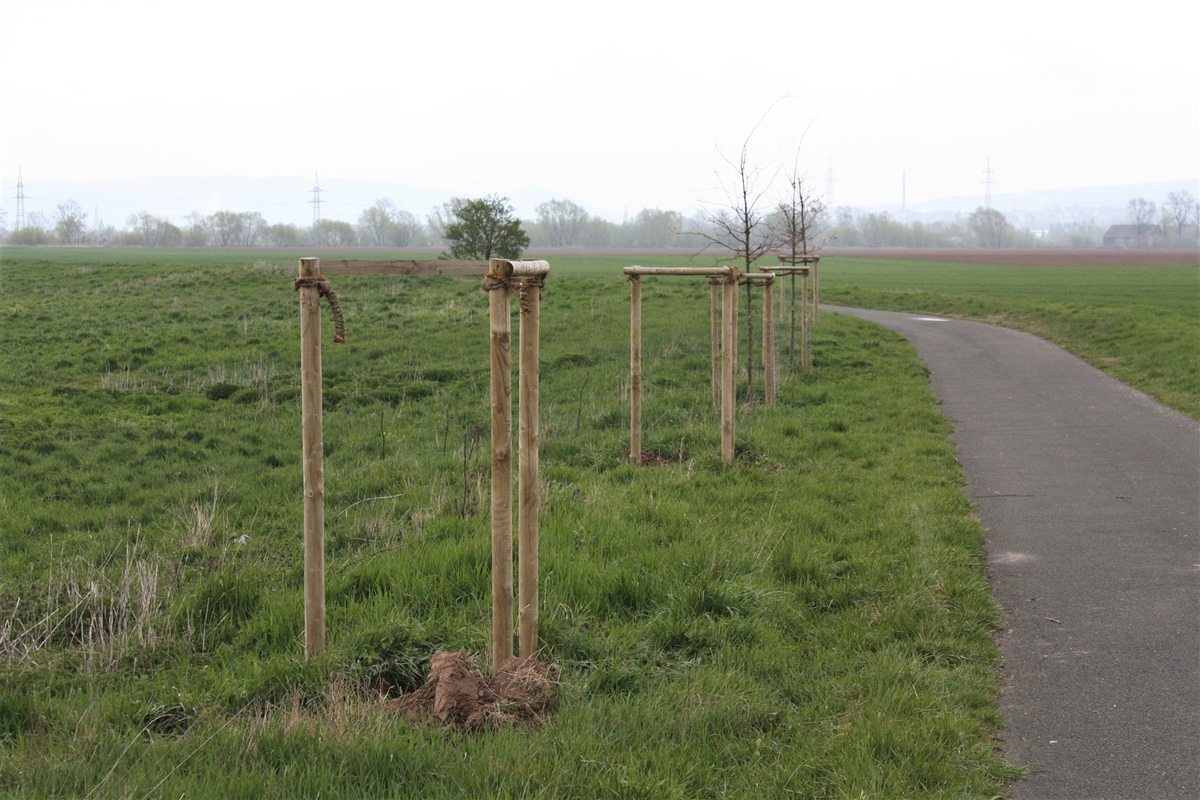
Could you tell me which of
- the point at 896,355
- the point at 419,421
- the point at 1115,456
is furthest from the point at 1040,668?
the point at 896,355

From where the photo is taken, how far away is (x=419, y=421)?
1315cm

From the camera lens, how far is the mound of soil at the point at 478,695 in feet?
14.5

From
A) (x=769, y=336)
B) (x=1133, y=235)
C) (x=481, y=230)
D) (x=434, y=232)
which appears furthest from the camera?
(x=1133, y=235)

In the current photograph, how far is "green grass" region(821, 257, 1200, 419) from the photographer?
1736 centimetres

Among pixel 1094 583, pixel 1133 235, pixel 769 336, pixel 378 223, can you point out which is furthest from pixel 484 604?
pixel 1133 235

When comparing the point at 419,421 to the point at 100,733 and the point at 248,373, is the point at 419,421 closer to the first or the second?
the point at 248,373

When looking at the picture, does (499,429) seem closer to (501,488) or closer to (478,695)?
(501,488)

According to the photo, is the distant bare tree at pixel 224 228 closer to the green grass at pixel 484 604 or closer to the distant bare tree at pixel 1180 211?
the green grass at pixel 484 604

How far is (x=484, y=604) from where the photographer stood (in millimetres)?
5891

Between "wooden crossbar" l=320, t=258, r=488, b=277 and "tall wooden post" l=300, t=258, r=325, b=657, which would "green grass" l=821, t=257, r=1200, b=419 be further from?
"tall wooden post" l=300, t=258, r=325, b=657

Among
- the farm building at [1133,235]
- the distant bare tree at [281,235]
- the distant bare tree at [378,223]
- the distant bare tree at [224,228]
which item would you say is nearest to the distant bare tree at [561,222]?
the distant bare tree at [378,223]

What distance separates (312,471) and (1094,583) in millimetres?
4835

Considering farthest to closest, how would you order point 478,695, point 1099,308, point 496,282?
point 1099,308
point 496,282
point 478,695

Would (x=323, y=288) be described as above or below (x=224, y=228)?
below
